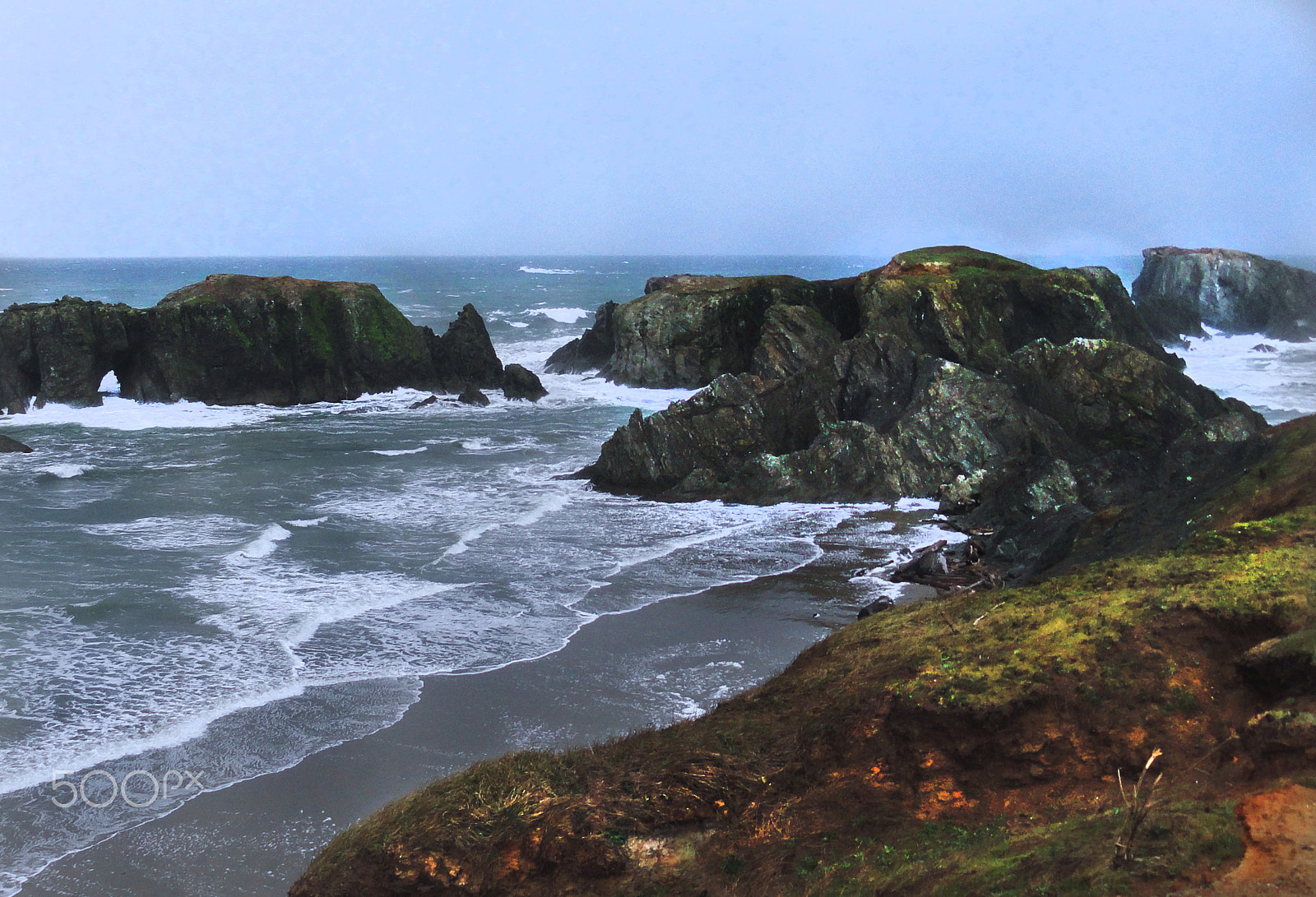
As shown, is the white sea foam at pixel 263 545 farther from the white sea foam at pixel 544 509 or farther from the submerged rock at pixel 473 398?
the submerged rock at pixel 473 398

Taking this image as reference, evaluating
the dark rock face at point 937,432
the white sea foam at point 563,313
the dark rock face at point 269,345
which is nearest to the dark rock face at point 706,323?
the dark rock face at point 269,345

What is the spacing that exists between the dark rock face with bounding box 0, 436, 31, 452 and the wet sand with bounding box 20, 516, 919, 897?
3188 centimetres

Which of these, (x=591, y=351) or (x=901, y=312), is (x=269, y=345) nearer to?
(x=591, y=351)

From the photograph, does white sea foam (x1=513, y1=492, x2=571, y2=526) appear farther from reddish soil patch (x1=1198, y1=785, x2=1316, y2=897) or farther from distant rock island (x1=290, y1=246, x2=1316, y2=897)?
reddish soil patch (x1=1198, y1=785, x2=1316, y2=897)

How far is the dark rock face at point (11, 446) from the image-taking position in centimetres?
3791

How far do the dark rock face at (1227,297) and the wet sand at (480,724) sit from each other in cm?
5698

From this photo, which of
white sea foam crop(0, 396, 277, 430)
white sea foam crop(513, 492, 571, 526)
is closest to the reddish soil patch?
white sea foam crop(513, 492, 571, 526)

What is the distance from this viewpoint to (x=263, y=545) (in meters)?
24.5

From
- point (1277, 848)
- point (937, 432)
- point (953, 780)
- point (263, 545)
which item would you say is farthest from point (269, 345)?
point (1277, 848)

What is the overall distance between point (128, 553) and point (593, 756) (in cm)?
1785

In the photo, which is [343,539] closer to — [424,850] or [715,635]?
[715,635]

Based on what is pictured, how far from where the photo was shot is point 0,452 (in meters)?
37.7

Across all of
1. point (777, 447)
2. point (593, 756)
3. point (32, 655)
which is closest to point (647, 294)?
point (777, 447)

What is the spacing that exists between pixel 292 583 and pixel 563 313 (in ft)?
289
